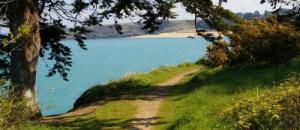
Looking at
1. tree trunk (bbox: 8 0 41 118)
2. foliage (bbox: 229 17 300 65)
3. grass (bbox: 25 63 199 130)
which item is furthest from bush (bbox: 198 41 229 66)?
tree trunk (bbox: 8 0 41 118)

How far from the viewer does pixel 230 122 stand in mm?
13047

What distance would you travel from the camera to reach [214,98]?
62.1 feet

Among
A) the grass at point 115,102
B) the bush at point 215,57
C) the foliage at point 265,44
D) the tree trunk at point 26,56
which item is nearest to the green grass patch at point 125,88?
the grass at point 115,102

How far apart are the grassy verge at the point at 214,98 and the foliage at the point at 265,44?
860 mm

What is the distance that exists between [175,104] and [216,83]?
2.04 m

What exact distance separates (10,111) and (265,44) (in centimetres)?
1662

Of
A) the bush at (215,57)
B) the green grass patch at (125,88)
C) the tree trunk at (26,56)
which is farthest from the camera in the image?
the bush at (215,57)

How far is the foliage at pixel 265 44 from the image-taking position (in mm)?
24734

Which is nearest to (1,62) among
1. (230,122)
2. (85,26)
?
(85,26)

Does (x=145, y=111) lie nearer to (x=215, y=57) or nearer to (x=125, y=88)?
(x=125, y=88)

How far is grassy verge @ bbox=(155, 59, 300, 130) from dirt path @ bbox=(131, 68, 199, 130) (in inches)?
12.7

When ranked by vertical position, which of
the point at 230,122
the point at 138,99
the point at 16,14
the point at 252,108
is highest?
the point at 16,14

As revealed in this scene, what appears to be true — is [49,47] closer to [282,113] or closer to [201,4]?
[201,4]

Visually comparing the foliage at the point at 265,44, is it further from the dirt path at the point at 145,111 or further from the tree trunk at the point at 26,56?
the tree trunk at the point at 26,56
